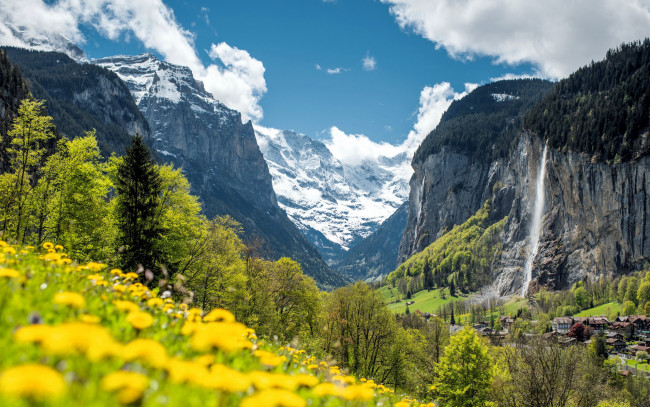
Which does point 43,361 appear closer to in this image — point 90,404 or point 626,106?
point 90,404

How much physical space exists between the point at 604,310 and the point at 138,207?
502 feet

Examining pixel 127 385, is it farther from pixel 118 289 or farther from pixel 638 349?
pixel 638 349

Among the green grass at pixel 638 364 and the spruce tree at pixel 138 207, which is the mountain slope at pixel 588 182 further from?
the spruce tree at pixel 138 207

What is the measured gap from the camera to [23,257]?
27.4ft

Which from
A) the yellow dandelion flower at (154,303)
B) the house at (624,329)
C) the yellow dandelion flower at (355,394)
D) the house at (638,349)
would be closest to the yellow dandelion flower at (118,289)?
the yellow dandelion flower at (154,303)

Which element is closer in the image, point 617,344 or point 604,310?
point 617,344

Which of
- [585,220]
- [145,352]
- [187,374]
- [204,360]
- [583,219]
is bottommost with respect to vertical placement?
[204,360]

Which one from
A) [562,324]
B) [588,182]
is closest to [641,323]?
[562,324]

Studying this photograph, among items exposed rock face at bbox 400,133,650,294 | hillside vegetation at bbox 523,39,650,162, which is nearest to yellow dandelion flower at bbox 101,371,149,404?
exposed rock face at bbox 400,133,650,294

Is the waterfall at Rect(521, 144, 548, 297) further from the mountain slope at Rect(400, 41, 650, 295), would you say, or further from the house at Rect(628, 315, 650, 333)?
the house at Rect(628, 315, 650, 333)

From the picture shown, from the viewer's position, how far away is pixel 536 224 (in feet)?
601

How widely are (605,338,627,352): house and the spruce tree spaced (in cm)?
11613

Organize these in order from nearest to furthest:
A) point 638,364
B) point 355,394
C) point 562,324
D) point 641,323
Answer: point 355,394 < point 638,364 < point 641,323 < point 562,324

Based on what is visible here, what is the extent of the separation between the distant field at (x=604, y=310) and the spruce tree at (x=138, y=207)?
5717 inches
